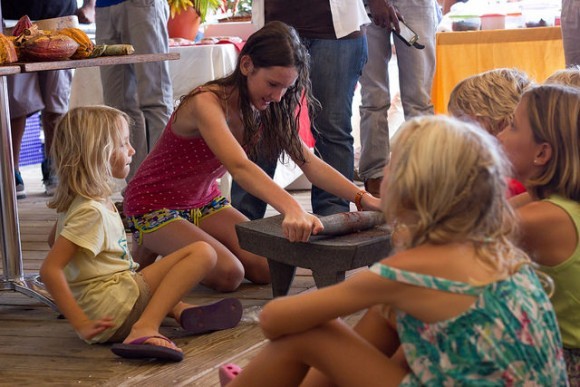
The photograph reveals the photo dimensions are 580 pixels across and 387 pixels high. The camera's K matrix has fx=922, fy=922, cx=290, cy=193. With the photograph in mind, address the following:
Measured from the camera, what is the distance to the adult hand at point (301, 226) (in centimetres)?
236

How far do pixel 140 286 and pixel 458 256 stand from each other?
4.04 feet

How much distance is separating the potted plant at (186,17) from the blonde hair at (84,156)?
7.64 feet

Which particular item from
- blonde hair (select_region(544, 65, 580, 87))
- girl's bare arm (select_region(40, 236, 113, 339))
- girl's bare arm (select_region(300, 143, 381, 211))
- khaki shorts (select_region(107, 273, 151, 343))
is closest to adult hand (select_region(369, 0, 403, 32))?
girl's bare arm (select_region(300, 143, 381, 211))

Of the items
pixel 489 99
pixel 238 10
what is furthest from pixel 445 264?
pixel 238 10

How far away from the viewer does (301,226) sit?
93.0 inches

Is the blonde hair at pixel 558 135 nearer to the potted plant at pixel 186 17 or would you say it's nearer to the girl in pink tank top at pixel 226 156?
the girl in pink tank top at pixel 226 156

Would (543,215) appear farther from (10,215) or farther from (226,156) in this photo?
(10,215)

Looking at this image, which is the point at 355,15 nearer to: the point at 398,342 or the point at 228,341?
the point at 228,341

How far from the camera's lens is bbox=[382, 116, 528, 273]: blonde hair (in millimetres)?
1427

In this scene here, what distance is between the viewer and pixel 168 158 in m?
2.90

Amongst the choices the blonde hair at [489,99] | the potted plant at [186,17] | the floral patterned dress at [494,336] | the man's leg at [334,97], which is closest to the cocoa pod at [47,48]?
the man's leg at [334,97]

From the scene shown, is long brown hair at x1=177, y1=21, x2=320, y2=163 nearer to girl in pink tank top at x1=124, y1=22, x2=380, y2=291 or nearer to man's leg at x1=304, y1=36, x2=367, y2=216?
girl in pink tank top at x1=124, y1=22, x2=380, y2=291

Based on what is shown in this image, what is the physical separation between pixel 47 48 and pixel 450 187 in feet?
5.58

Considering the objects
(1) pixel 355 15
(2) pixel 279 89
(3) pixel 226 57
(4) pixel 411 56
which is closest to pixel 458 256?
(2) pixel 279 89
